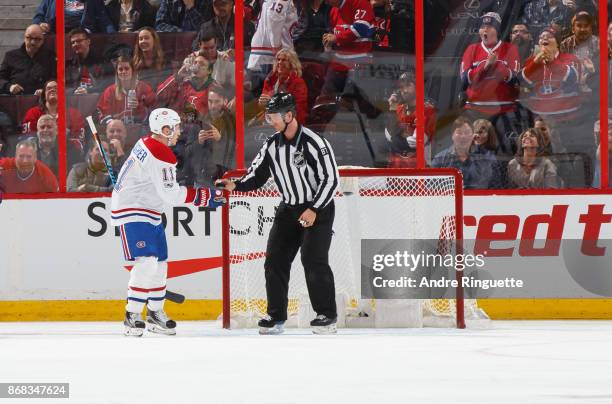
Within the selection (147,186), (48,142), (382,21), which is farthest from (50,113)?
(382,21)

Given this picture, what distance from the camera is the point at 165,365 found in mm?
5242

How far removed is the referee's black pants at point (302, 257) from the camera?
22.7ft

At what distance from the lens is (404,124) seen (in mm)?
8352

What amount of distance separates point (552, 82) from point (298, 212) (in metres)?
2.24

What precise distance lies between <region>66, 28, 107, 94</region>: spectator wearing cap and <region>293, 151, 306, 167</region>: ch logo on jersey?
213cm

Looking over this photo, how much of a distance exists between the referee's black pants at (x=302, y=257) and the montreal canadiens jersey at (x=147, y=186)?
21.4 inches

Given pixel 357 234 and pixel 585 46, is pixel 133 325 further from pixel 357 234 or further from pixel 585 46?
pixel 585 46

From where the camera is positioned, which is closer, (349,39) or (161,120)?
(161,120)

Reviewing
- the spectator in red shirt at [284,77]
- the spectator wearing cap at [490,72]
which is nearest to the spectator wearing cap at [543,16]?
the spectator wearing cap at [490,72]

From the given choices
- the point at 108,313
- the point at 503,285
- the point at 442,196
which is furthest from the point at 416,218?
the point at 108,313

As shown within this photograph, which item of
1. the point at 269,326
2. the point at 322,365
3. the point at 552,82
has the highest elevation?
the point at 552,82

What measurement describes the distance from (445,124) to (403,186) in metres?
0.83

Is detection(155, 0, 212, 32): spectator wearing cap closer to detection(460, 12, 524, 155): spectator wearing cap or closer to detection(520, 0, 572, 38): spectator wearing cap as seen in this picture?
detection(460, 12, 524, 155): spectator wearing cap

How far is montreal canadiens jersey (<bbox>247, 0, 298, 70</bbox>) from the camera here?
846 centimetres
